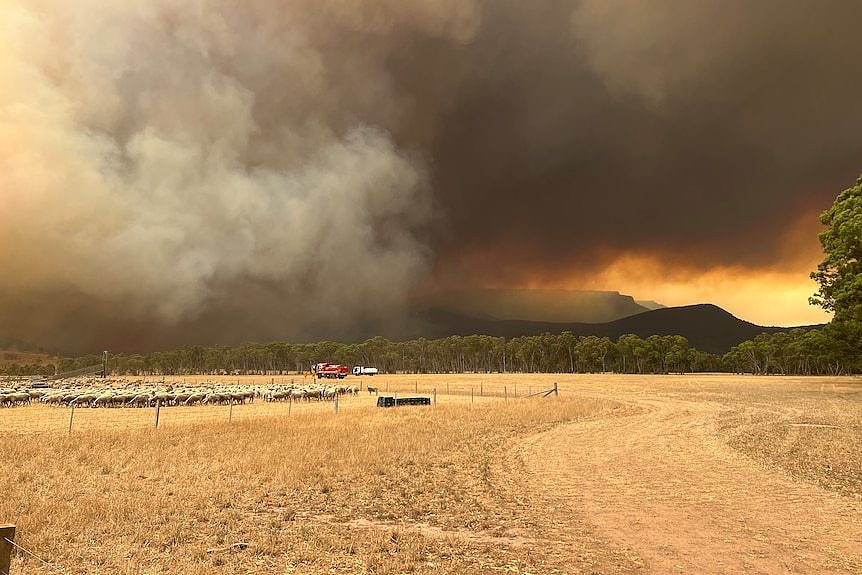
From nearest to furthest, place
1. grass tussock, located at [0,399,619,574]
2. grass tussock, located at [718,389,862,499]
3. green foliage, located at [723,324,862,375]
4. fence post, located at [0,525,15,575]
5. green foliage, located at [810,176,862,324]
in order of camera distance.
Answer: fence post, located at [0,525,15,575] → grass tussock, located at [0,399,619,574] → grass tussock, located at [718,389,862,499] → green foliage, located at [810,176,862,324] → green foliage, located at [723,324,862,375]

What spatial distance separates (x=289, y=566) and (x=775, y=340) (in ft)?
595

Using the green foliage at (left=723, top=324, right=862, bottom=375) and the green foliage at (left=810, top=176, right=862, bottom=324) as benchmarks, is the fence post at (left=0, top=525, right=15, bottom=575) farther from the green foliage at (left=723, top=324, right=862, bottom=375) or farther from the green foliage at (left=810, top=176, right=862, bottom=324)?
the green foliage at (left=723, top=324, right=862, bottom=375)

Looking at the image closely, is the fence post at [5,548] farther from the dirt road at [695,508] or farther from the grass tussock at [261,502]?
the dirt road at [695,508]

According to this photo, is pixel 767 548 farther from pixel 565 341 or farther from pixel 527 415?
pixel 565 341

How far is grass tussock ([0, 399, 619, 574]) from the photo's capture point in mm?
9375

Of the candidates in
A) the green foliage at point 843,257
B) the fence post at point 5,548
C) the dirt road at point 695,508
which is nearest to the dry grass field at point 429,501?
the dirt road at point 695,508

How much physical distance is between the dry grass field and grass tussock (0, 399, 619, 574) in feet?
0.20

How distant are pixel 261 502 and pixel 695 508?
11341 millimetres

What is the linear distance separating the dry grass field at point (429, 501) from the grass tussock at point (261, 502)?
6cm

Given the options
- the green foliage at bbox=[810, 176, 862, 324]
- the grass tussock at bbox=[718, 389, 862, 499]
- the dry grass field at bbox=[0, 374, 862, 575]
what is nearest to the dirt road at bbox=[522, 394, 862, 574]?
the dry grass field at bbox=[0, 374, 862, 575]

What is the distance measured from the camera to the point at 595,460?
1930cm

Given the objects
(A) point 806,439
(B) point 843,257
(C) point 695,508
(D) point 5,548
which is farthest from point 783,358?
(D) point 5,548

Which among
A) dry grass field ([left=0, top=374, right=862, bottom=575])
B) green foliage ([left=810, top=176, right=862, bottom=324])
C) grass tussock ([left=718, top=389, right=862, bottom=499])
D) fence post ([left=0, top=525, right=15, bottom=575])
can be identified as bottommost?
grass tussock ([left=718, top=389, right=862, bottom=499])

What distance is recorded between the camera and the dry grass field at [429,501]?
9398 millimetres
